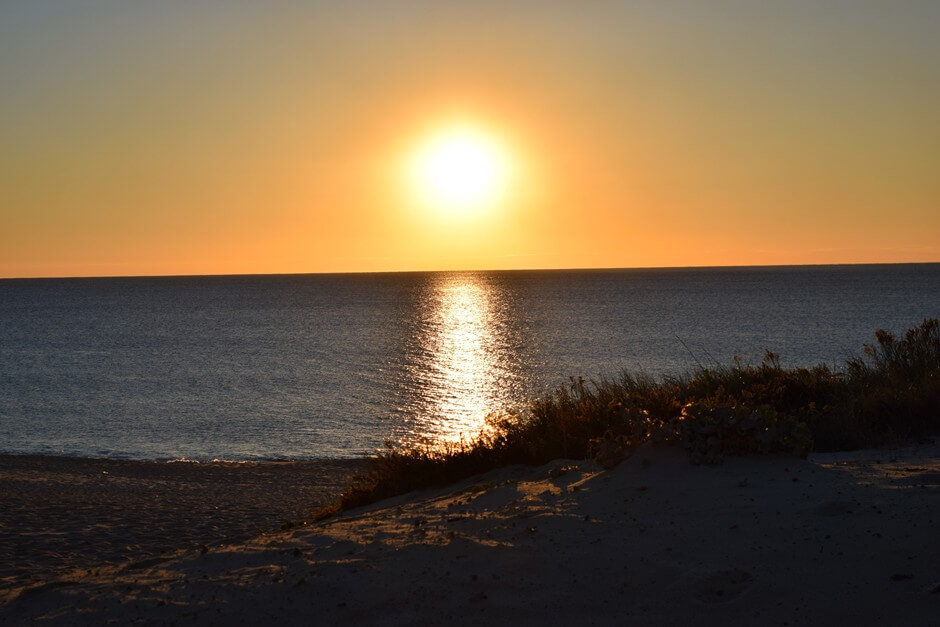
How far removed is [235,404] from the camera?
3288 centimetres

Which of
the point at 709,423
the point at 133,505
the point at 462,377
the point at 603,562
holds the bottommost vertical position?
the point at 133,505

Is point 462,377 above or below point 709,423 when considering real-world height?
below

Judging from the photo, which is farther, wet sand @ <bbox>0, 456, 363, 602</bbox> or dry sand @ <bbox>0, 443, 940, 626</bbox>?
wet sand @ <bbox>0, 456, 363, 602</bbox>

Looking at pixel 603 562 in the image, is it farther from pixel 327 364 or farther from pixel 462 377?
pixel 327 364

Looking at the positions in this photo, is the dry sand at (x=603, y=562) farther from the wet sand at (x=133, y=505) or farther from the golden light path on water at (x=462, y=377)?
the golden light path on water at (x=462, y=377)

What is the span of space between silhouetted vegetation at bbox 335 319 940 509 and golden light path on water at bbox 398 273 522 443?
77 cm

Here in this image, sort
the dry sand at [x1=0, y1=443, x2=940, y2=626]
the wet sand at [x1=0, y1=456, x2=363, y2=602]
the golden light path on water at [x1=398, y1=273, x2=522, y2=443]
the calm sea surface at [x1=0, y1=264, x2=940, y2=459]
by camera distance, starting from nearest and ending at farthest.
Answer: the dry sand at [x1=0, y1=443, x2=940, y2=626], the wet sand at [x1=0, y1=456, x2=363, y2=602], the calm sea surface at [x1=0, y1=264, x2=940, y2=459], the golden light path on water at [x1=398, y1=273, x2=522, y2=443]

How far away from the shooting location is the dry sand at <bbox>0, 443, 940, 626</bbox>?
533cm

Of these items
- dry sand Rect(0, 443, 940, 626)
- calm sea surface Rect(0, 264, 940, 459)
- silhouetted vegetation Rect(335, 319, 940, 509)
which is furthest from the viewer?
calm sea surface Rect(0, 264, 940, 459)

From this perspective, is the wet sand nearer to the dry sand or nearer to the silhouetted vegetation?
the silhouetted vegetation

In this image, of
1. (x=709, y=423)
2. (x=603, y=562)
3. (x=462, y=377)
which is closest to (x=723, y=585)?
(x=603, y=562)

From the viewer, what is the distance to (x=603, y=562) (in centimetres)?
613

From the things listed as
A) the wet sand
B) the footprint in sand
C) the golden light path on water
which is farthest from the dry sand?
the golden light path on water

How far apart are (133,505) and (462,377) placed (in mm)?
27945
